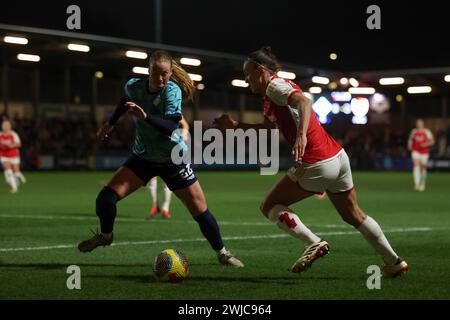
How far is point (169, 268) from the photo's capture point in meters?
8.50

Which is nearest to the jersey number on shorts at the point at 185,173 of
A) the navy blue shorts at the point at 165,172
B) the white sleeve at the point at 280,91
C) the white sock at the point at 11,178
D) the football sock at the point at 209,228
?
the navy blue shorts at the point at 165,172

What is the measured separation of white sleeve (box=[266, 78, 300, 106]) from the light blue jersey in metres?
1.35

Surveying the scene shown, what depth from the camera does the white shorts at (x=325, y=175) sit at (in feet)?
27.3

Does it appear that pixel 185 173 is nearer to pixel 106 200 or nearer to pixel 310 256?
pixel 106 200

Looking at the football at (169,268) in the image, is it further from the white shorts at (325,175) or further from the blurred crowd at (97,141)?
the blurred crowd at (97,141)

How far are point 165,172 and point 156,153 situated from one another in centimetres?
25

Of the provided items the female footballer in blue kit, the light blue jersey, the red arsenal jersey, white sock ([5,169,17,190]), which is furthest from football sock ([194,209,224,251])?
white sock ([5,169,17,190])

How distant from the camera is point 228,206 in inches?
810

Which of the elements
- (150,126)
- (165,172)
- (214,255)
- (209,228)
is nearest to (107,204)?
(165,172)

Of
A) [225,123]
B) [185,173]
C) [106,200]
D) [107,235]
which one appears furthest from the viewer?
[107,235]

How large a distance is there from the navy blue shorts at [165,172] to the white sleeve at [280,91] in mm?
1690

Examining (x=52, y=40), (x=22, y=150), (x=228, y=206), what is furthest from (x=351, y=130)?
(x=228, y=206)

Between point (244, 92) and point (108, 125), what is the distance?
5488 centimetres
